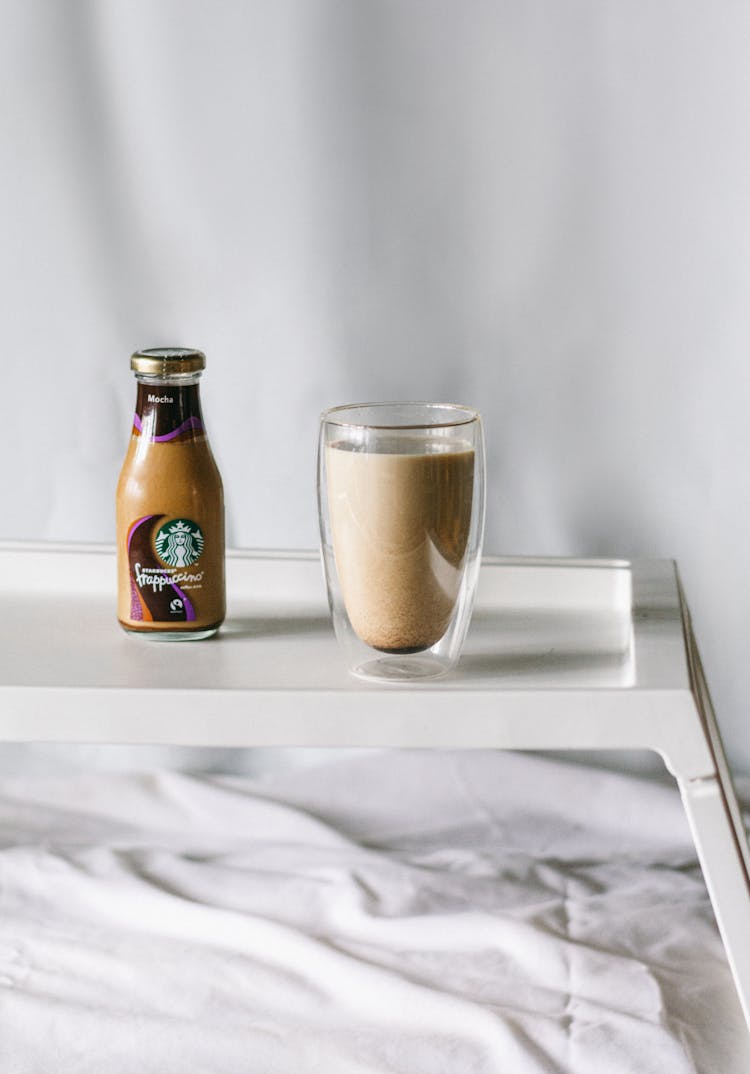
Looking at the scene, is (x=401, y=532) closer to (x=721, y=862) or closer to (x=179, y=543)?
(x=179, y=543)

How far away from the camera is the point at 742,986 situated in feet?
2.83

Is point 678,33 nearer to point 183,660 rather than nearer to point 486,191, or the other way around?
point 486,191

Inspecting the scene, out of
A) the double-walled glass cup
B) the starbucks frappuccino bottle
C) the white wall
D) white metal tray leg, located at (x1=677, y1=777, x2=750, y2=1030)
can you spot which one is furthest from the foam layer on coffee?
the white wall

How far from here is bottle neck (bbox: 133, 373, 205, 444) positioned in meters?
0.98

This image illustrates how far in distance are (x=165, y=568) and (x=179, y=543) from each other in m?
0.02

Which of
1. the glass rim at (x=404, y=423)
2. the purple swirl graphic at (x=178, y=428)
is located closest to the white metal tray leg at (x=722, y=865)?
the glass rim at (x=404, y=423)

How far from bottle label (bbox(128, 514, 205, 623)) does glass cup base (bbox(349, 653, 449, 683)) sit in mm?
141

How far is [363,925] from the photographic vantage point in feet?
3.83

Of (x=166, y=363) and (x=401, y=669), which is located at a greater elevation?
(x=166, y=363)

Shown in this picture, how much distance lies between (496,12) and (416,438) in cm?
59

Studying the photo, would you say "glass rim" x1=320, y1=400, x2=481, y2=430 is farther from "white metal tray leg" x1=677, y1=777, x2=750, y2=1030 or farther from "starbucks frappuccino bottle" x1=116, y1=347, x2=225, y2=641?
Answer: "white metal tray leg" x1=677, y1=777, x2=750, y2=1030

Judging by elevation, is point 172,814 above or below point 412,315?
below

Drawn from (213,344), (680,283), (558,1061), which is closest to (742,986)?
(558,1061)

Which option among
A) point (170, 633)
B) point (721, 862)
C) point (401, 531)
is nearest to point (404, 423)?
point (401, 531)
